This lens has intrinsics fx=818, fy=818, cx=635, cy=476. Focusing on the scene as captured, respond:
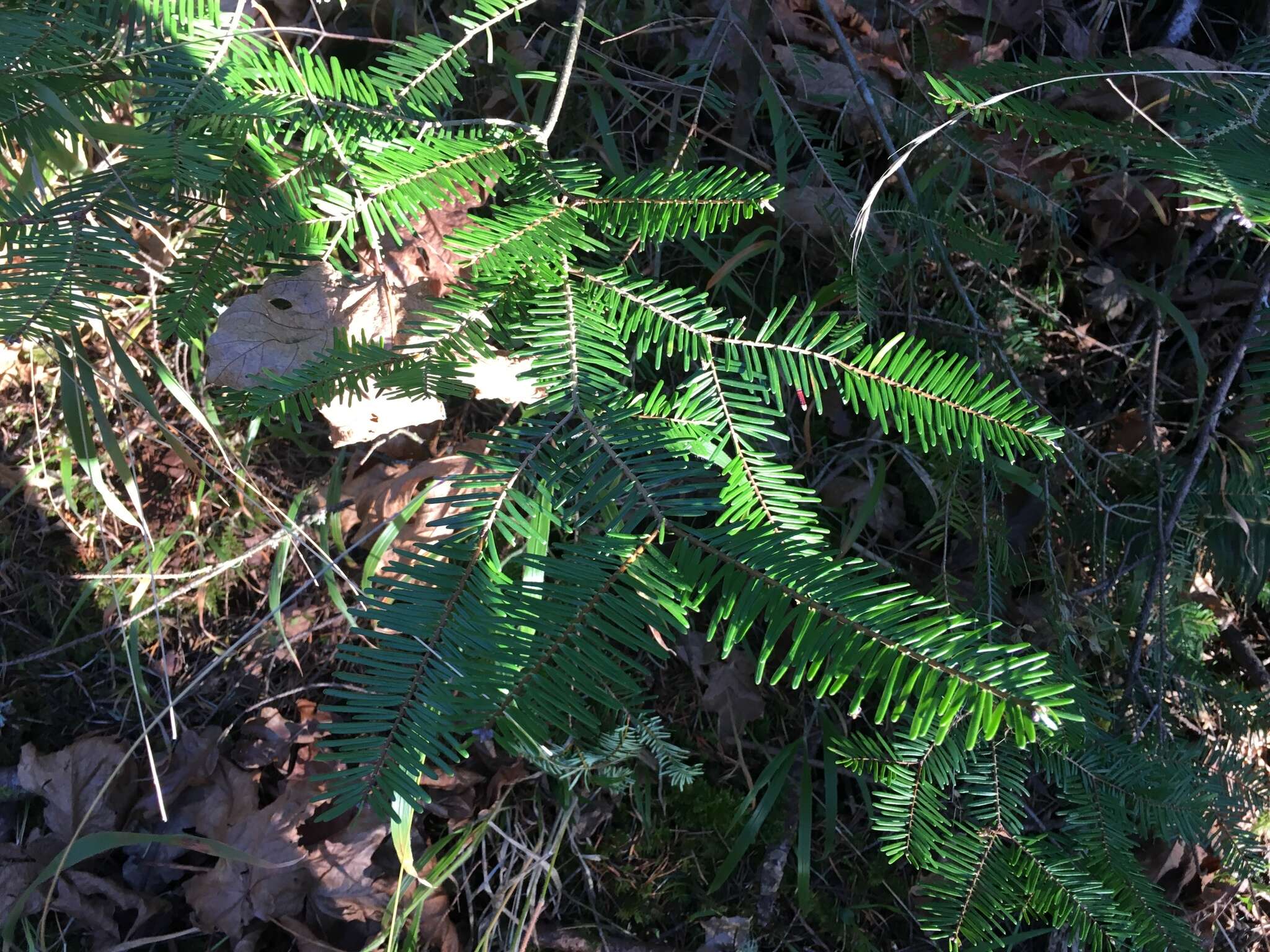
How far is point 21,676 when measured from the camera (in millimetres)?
1924

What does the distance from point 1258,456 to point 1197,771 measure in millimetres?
659

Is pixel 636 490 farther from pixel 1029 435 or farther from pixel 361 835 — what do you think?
pixel 361 835

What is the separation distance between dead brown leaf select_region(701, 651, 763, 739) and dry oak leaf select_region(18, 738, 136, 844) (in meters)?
1.30

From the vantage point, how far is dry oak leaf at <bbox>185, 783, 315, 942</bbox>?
1.77 m

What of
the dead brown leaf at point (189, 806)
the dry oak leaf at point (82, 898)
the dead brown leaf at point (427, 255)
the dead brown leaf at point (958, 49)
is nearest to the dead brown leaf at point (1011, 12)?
the dead brown leaf at point (958, 49)

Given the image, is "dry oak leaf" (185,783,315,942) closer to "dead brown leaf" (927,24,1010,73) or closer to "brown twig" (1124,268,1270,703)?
"brown twig" (1124,268,1270,703)

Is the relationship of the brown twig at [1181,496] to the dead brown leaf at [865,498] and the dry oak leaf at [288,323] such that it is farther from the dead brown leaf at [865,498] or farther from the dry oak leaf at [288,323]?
the dry oak leaf at [288,323]

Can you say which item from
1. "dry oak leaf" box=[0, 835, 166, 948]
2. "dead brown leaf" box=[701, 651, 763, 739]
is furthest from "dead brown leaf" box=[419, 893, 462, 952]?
"dead brown leaf" box=[701, 651, 763, 739]

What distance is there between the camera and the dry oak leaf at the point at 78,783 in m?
1.81

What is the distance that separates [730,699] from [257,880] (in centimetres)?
111

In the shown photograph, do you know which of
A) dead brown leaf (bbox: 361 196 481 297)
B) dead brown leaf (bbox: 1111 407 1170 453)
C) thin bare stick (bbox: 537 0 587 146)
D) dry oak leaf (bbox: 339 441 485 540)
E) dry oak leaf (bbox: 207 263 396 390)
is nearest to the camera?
thin bare stick (bbox: 537 0 587 146)

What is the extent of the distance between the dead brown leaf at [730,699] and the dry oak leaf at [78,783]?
130cm

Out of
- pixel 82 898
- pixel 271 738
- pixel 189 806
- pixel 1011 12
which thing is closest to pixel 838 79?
pixel 1011 12

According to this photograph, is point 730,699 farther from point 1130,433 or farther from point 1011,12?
point 1011,12
